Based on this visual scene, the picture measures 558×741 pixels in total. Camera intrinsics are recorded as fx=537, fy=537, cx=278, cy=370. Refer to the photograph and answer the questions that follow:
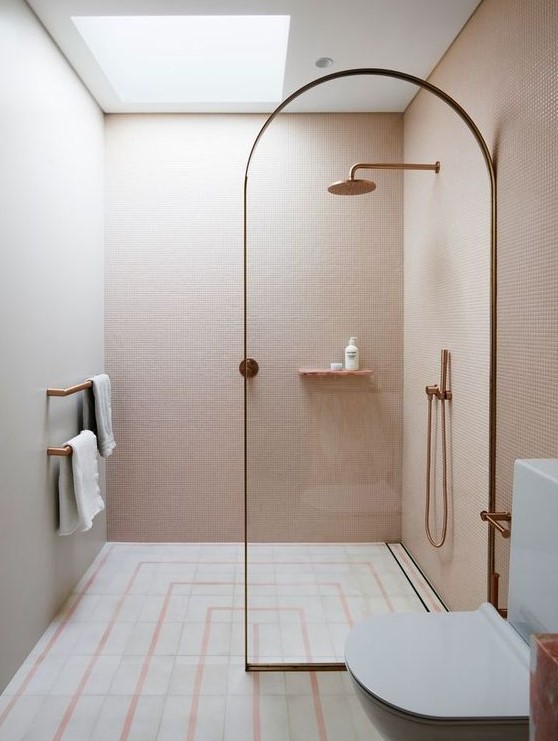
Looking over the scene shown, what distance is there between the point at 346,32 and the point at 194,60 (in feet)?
2.99

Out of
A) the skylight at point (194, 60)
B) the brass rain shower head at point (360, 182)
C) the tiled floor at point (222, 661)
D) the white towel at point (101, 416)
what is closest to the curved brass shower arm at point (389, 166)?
the brass rain shower head at point (360, 182)

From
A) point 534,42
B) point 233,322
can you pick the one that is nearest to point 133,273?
point 233,322

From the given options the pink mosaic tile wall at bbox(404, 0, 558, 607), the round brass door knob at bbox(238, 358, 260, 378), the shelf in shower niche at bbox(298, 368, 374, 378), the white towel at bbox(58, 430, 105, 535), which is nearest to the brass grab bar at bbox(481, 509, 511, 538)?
the pink mosaic tile wall at bbox(404, 0, 558, 607)

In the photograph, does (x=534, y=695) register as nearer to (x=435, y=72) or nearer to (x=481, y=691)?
(x=481, y=691)

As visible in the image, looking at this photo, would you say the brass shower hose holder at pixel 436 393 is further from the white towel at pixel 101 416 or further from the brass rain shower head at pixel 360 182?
the white towel at pixel 101 416

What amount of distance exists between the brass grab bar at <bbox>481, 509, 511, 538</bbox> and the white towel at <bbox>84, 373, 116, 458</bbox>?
1.72m

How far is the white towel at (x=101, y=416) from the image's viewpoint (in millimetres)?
2547

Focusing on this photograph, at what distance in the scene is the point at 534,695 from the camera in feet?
2.14

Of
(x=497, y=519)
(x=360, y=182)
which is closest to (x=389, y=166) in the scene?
(x=360, y=182)

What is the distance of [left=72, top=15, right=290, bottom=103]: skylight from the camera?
2.50m

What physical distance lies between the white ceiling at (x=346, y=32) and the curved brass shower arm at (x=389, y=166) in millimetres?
190

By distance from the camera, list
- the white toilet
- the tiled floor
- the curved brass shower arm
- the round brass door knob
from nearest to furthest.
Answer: the white toilet, the tiled floor, the curved brass shower arm, the round brass door knob

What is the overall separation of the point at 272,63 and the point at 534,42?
143 centimetres

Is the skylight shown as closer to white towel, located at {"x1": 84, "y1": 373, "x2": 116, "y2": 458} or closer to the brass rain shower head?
the brass rain shower head
